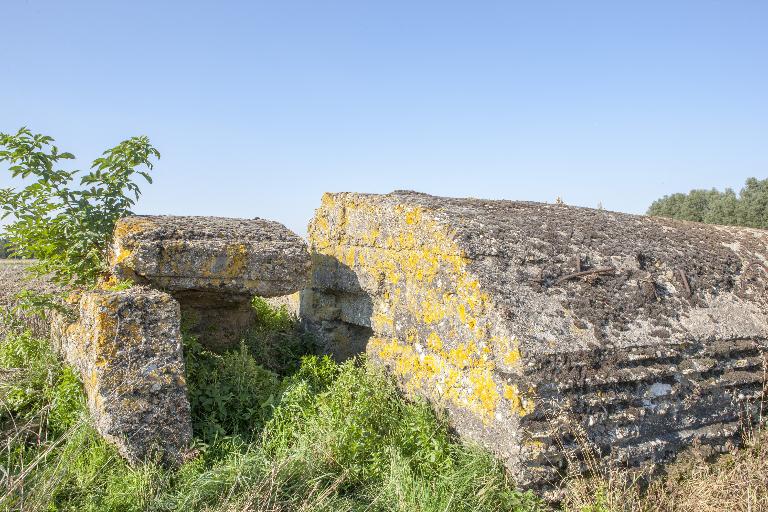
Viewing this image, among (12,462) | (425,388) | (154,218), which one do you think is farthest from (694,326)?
(12,462)

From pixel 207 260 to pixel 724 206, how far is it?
22957 millimetres

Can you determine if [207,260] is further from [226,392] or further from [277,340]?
[277,340]

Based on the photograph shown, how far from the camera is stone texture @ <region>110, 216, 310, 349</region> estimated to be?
5215 millimetres

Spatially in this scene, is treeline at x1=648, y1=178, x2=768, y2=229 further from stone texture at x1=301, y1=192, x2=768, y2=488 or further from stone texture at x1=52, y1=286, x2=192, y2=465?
stone texture at x1=52, y1=286, x2=192, y2=465

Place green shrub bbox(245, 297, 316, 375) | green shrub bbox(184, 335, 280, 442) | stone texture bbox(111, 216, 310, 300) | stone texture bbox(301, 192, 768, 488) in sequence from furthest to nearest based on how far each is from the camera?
green shrub bbox(245, 297, 316, 375) < stone texture bbox(111, 216, 310, 300) < green shrub bbox(184, 335, 280, 442) < stone texture bbox(301, 192, 768, 488)

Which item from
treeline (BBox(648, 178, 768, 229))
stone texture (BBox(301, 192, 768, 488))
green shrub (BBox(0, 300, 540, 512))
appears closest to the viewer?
green shrub (BBox(0, 300, 540, 512))

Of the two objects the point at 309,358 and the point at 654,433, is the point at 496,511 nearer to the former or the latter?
the point at 654,433

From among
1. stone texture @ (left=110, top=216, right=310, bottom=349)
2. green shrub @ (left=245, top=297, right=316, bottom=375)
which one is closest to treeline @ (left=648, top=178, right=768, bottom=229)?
green shrub @ (left=245, top=297, right=316, bottom=375)

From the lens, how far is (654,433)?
4605 mm

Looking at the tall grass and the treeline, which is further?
the treeline

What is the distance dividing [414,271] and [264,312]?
258 centimetres

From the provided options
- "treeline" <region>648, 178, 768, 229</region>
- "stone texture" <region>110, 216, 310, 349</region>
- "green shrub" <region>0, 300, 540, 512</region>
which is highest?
"treeline" <region>648, 178, 768, 229</region>

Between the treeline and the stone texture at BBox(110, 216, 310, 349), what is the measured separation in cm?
2022

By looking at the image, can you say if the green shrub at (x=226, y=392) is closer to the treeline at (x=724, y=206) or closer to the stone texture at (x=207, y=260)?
the stone texture at (x=207, y=260)
